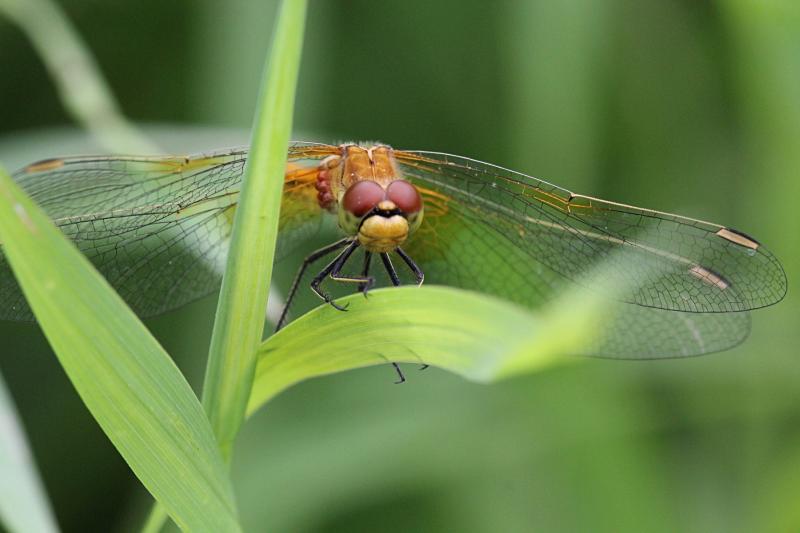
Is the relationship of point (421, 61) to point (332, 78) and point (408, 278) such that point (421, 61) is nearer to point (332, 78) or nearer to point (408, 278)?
point (332, 78)

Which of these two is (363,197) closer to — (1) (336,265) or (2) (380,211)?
(2) (380,211)

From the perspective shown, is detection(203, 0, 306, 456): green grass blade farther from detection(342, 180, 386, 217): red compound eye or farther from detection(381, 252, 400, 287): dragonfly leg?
detection(381, 252, 400, 287): dragonfly leg

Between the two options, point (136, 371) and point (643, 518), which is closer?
point (136, 371)

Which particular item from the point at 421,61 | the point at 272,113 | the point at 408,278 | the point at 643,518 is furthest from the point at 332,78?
the point at 272,113

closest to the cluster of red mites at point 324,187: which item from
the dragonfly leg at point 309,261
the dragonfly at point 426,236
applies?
the dragonfly at point 426,236

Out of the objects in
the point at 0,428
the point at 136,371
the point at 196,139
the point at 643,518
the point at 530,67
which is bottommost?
the point at 643,518

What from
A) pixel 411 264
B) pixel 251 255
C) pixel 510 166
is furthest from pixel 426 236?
pixel 251 255

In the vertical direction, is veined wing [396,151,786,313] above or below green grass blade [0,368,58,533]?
above

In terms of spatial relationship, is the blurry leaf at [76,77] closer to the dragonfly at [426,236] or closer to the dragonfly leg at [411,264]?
the dragonfly at [426,236]

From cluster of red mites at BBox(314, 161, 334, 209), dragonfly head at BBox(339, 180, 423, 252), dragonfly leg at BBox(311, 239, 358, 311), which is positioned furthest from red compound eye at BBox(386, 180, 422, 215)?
cluster of red mites at BBox(314, 161, 334, 209)
